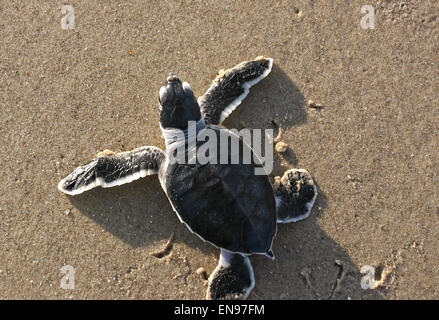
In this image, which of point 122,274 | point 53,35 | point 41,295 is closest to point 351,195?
point 122,274

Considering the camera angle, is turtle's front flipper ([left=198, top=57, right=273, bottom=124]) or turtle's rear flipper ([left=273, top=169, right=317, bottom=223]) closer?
turtle's rear flipper ([left=273, top=169, right=317, bottom=223])

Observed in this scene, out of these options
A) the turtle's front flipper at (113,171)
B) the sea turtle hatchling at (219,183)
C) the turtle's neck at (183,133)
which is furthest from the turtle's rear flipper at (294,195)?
the turtle's front flipper at (113,171)

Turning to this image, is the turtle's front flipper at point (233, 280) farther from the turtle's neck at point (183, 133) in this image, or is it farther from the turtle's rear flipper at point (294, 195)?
the turtle's neck at point (183, 133)

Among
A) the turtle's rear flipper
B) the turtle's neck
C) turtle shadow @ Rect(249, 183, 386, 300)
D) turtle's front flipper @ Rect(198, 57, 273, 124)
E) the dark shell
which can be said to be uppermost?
turtle's front flipper @ Rect(198, 57, 273, 124)

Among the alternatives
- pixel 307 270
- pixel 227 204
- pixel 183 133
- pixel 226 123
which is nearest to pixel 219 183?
pixel 227 204

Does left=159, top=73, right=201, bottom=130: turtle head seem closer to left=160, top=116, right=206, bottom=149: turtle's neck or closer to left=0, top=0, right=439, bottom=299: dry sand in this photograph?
left=160, top=116, right=206, bottom=149: turtle's neck

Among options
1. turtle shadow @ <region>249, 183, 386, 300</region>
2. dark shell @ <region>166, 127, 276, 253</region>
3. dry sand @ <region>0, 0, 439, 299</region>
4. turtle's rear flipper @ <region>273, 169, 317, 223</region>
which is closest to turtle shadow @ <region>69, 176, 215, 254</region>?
dry sand @ <region>0, 0, 439, 299</region>
